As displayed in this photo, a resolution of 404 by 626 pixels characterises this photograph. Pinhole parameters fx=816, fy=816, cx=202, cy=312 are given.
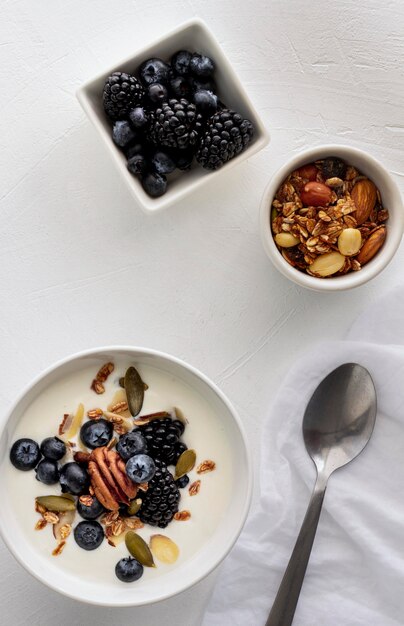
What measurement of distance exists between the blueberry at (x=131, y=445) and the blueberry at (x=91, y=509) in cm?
8

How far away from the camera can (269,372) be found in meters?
1.29

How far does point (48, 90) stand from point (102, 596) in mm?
757

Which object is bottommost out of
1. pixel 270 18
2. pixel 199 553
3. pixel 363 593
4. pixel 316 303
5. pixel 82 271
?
pixel 363 593

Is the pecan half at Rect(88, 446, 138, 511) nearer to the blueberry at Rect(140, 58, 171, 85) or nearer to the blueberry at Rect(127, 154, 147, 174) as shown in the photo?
the blueberry at Rect(127, 154, 147, 174)

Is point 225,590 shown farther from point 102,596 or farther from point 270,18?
point 270,18

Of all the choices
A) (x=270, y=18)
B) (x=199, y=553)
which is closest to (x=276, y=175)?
(x=270, y=18)

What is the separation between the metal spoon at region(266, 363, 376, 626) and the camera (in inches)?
49.7

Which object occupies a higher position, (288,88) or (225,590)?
(288,88)

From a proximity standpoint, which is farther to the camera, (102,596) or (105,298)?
(105,298)

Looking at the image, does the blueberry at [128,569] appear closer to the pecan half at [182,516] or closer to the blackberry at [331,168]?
the pecan half at [182,516]

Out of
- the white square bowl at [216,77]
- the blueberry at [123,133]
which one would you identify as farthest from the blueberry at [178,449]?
the blueberry at [123,133]

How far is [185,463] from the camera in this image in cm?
118

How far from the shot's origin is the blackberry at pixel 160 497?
3.78 feet

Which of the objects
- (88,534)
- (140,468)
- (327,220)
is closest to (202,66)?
(327,220)
